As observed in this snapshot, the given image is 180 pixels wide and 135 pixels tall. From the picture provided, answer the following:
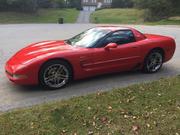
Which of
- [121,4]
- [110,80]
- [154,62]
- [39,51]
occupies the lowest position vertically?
[121,4]

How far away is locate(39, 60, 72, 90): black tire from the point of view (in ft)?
21.2

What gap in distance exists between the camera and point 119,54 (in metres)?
7.28

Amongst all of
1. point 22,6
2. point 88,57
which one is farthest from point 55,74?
point 22,6

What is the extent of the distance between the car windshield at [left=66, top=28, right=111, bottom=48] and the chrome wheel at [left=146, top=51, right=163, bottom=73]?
52.4 inches

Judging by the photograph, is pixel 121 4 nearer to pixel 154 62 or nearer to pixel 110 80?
pixel 154 62

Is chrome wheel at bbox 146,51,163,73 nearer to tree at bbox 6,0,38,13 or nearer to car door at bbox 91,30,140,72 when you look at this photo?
car door at bbox 91,30,140,72

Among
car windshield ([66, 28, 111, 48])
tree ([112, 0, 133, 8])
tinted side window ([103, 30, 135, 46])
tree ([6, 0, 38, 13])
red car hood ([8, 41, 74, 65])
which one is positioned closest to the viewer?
red car hood ([8, 41, 74, 65])

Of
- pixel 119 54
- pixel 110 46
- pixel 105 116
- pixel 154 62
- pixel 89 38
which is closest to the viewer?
pixel 105 116

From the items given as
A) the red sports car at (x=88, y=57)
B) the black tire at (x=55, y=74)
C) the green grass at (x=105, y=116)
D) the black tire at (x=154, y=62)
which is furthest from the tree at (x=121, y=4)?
the green grass at (x=105, y=116)

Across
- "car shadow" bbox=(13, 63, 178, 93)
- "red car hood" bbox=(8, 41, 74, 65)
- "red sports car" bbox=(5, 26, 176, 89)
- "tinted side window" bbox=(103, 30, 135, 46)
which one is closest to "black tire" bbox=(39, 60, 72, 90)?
"red sports car" bbox=(5, 26, 176, 89)

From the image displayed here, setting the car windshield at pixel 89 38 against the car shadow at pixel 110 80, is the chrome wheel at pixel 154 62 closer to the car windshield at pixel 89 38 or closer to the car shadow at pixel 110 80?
the car shadow at pixel 110 80

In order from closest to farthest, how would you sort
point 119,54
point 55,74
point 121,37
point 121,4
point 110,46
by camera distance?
point 55,74 < point 110,46 < point 119,54 < point 121,37 < point 121,4

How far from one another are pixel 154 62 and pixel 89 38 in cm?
185

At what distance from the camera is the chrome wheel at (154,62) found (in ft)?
26.0
